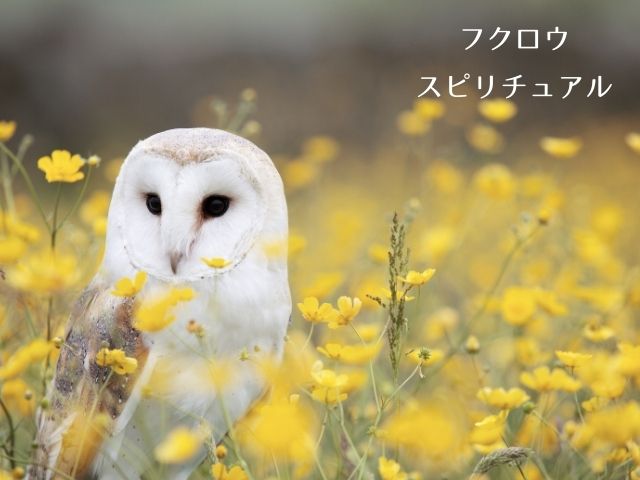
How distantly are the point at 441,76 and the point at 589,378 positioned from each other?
4.77 metres

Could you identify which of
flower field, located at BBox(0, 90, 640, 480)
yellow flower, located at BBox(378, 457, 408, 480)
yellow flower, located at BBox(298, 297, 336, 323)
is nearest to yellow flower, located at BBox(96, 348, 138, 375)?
flower field, located at BBox(0, 90, 640, 480)

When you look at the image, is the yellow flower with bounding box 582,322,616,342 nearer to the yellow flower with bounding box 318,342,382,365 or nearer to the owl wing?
the yellow flower with bounding box 318,342,382,365

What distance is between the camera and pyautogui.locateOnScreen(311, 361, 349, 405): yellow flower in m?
1.31

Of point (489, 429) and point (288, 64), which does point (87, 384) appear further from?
Result: point (288, 64)

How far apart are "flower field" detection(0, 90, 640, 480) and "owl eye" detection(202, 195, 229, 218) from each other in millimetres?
78

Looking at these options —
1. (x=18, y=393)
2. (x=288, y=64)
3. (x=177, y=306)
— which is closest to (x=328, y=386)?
(x=177, y=306)

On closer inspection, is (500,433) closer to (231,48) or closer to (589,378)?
(589,378)

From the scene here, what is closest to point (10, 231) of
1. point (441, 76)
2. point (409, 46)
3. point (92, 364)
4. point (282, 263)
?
point (92, 364)

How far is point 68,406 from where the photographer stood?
61.7 inches

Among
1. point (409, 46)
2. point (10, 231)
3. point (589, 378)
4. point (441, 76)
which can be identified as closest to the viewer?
point (589, 378)

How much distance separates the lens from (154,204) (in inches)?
60.3

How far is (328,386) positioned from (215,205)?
361mm

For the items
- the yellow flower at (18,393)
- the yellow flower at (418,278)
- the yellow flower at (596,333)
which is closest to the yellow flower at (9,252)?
the yellow flower at (18,393)

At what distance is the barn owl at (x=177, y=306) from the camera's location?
4.86 ft
